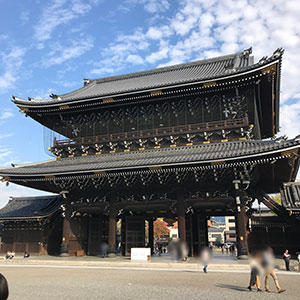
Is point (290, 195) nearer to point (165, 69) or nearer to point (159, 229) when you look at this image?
point (165, 69)

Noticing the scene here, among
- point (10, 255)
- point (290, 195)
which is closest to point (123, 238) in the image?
point (10, 255)

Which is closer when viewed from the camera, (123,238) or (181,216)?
(181,216)

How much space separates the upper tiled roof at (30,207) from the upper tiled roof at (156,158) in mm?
4920

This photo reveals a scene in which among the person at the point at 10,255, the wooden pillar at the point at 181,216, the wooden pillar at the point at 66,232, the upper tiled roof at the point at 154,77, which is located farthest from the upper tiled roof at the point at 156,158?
A: the person at the point at 10,255

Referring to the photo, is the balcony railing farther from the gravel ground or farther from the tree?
the tree

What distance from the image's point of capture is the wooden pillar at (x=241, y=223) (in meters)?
20.5

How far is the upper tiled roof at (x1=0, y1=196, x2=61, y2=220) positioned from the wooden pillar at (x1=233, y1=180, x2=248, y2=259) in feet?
56.0

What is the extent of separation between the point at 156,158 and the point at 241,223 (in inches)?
301

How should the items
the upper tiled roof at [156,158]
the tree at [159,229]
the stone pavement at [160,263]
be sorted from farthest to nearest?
the tree at [159,229] → the upper tiled roof at [156,158] → the stone pavement at [160,263]

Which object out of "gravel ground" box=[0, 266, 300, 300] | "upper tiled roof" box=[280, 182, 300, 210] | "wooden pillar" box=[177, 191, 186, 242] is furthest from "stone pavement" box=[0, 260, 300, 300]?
"upper tiled roof" box=[280, 182, 300, 210]

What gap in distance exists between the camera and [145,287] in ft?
41.1

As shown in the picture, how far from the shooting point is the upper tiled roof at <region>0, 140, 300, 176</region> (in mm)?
19156

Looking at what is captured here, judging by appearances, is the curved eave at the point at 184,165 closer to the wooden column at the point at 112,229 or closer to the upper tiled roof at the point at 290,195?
the upper tiled roof at the point at 290,195

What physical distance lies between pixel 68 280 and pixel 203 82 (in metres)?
16.3
